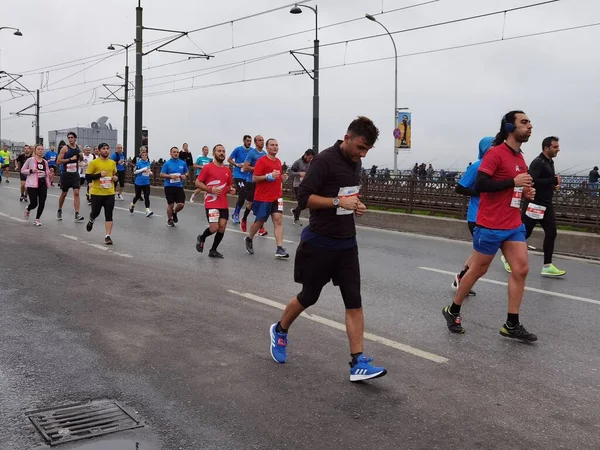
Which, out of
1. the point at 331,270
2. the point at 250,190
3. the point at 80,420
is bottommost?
the point at 80,420

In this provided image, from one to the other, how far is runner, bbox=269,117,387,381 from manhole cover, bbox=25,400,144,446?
1498 mm

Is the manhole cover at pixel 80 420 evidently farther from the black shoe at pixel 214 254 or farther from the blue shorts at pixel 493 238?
the black shoe at pixel 214 254

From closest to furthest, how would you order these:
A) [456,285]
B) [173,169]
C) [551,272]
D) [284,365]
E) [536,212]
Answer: [284,365] → [456,285] → [536,212] → [551,272] → [173,169]

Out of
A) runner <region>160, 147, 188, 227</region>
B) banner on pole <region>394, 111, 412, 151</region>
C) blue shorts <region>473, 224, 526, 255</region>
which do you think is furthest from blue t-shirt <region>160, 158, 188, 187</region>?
banner on pole <region>394, 111, 412, 151</region>

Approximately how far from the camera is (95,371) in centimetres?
454

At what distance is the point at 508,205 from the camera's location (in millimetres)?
5477

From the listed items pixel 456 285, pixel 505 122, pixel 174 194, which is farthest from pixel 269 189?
pixel 505 122

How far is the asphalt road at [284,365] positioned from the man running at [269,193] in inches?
46.1

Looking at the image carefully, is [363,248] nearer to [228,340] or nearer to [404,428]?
[228,340]

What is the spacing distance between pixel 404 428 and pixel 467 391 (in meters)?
0.79

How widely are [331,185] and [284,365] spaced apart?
4.42 ft

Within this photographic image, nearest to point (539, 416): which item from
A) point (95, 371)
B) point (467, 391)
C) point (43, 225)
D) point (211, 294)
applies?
point (467, 391)

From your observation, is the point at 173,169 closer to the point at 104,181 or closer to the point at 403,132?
the point at 104,181

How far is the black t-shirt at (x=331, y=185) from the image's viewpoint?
4.47 metres
